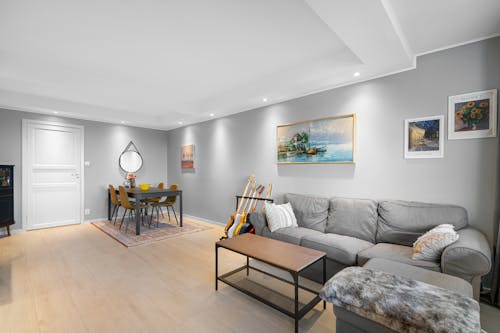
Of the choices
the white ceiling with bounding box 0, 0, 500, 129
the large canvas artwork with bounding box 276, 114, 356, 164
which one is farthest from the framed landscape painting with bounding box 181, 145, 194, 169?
the large canvas artwork with bounding box 276, 114, 356, 164

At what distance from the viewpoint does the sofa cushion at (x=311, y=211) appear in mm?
3125

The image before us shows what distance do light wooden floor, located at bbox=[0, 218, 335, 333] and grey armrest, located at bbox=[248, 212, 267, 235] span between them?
480 mm

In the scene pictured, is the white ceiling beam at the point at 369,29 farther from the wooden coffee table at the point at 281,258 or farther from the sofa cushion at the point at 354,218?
the wooden coffee table at the point at 281,258

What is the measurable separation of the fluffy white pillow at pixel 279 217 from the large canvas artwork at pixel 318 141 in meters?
0.86

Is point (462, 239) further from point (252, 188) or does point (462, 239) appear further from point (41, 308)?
point (41, 308)

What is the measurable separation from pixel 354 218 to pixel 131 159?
17.5 feet

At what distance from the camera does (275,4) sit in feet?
6.33

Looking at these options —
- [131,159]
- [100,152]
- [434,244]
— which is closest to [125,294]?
[434,244]

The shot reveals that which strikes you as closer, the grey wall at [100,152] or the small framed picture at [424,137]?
the small framed picture at [424,137]

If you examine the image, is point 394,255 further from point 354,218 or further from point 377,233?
point 354,218

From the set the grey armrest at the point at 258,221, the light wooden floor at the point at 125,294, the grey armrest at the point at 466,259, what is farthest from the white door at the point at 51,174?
the grey armrest at the point at 466,259

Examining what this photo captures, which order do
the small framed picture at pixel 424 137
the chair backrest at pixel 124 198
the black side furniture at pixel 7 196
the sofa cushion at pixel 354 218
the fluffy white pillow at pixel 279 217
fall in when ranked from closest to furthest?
the small framed picture at pixel 424 137
the sofa cushion at pixel 354 218
the fluffy white pillow at pixel 279 217
the black side furniture at pixel 7 196
the chair backrest at pixel 124 198

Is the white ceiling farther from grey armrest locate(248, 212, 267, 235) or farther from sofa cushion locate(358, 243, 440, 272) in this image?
sofa cushion locate(358, 243, 440, 272)

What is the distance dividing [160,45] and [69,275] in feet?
9.17
